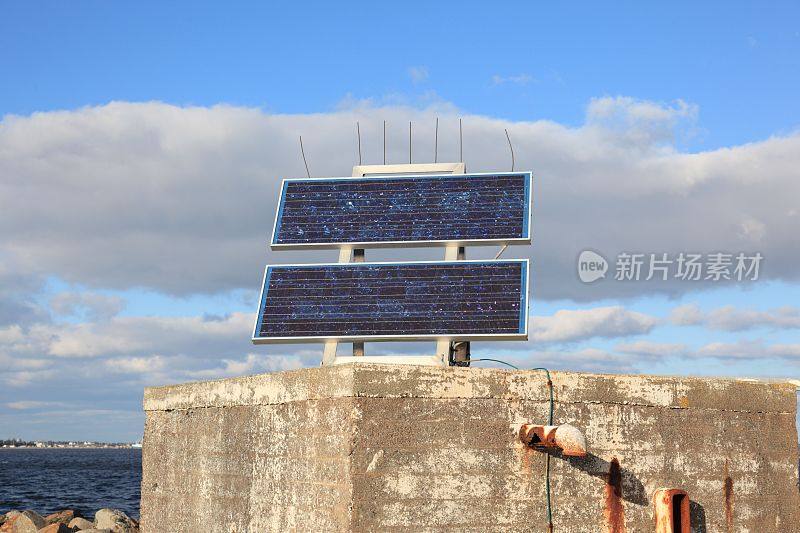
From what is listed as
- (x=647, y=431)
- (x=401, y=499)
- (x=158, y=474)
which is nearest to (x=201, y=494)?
(x=158, y=474)

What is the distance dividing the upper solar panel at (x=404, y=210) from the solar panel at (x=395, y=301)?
2.24 feet

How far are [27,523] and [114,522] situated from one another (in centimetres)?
250

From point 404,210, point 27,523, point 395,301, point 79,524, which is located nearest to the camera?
point 395,301

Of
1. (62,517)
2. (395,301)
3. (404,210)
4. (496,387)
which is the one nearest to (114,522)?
(62,517)

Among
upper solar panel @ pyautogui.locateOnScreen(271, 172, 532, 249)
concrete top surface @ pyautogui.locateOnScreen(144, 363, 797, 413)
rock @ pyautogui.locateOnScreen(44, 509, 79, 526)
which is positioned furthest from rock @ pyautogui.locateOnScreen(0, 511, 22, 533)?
concrete top surface @ pyautogui.locateOnScreen(144, 363, 797, 413)

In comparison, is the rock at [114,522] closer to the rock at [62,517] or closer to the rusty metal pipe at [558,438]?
the rock at [62,517]

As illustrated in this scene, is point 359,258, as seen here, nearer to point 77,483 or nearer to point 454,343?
point 454,343

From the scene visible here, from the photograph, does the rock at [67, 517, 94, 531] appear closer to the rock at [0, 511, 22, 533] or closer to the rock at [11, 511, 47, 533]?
the rock at [11, 511, 47, 533]

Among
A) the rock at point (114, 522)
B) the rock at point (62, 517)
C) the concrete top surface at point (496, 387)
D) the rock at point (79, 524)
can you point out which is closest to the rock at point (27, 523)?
the rock at point (79, 524)

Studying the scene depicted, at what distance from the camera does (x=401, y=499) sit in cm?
984

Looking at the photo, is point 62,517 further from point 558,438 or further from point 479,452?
point 558,438

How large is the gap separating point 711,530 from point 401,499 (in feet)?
13.1

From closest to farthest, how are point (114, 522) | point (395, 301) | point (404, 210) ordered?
1. point (395, 301)
2. point (404, 210)
3. point (114, 522)

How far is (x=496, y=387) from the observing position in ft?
33.8
